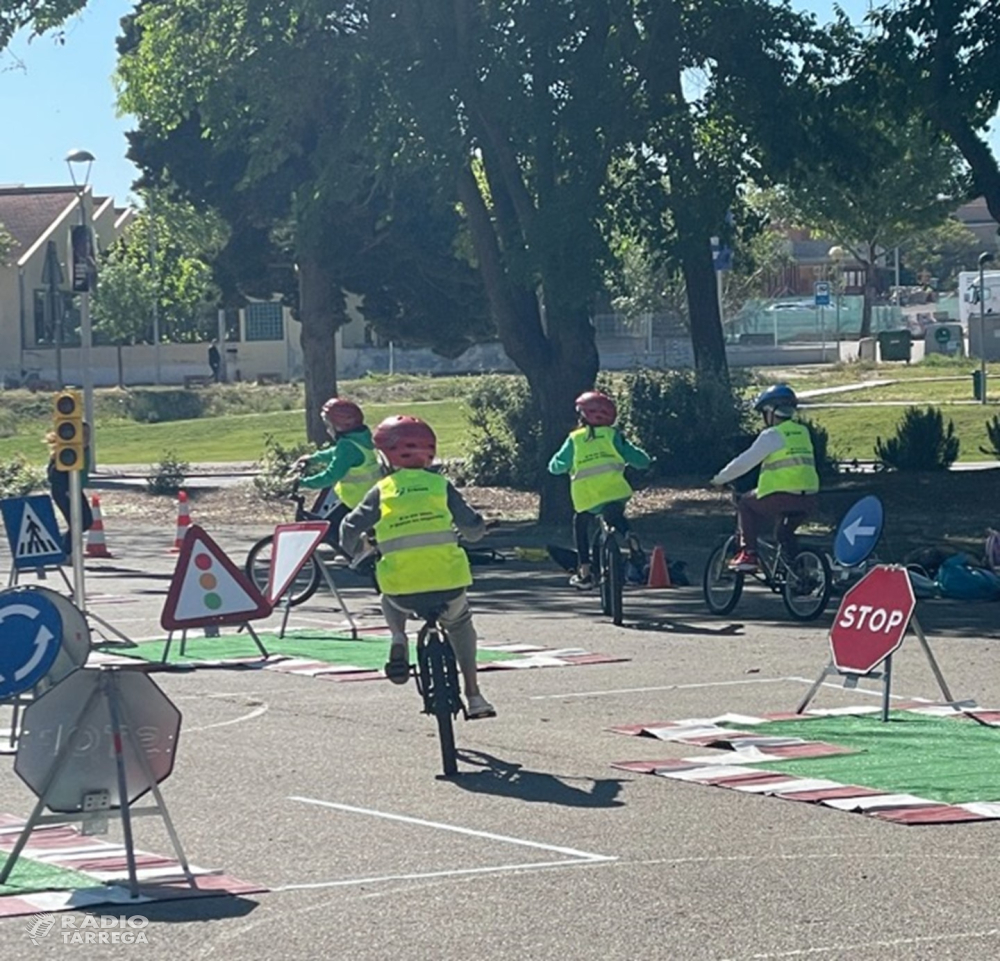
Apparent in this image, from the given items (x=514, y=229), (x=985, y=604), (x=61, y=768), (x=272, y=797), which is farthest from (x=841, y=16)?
(x=61, y=768)

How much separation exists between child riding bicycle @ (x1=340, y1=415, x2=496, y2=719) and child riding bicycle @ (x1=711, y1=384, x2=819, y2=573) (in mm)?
6567

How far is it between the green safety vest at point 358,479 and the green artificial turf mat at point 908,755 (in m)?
6.84

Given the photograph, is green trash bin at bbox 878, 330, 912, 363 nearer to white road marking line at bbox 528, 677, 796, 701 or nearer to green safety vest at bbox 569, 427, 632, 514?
green safety vest at bbox 569, 427, 632, 514

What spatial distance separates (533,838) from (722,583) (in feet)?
31.8

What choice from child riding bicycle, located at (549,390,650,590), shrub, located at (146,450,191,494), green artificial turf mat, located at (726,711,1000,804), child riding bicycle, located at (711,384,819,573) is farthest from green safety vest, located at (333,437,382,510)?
shrub, located at (146,450,191,494)

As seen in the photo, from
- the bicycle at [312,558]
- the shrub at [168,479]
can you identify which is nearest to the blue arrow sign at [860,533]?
the bicycle at [312,558]

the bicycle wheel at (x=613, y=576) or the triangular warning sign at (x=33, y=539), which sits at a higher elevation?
the triangular warning sign at (x=33, y=539)

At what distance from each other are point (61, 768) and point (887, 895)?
3.18 m

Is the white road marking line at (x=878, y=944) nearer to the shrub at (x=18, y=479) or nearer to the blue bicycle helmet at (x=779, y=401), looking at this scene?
the blue bicycle helmet at (x=779, y=401)

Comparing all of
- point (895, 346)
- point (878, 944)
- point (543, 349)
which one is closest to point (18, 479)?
point (543, 349)

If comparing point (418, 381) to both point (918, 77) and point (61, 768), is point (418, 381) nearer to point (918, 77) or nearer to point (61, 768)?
point (918, 77)

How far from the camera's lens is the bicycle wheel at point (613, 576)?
1820 cm

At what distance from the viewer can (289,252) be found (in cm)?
4412

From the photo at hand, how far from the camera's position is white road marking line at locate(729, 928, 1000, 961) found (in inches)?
283
